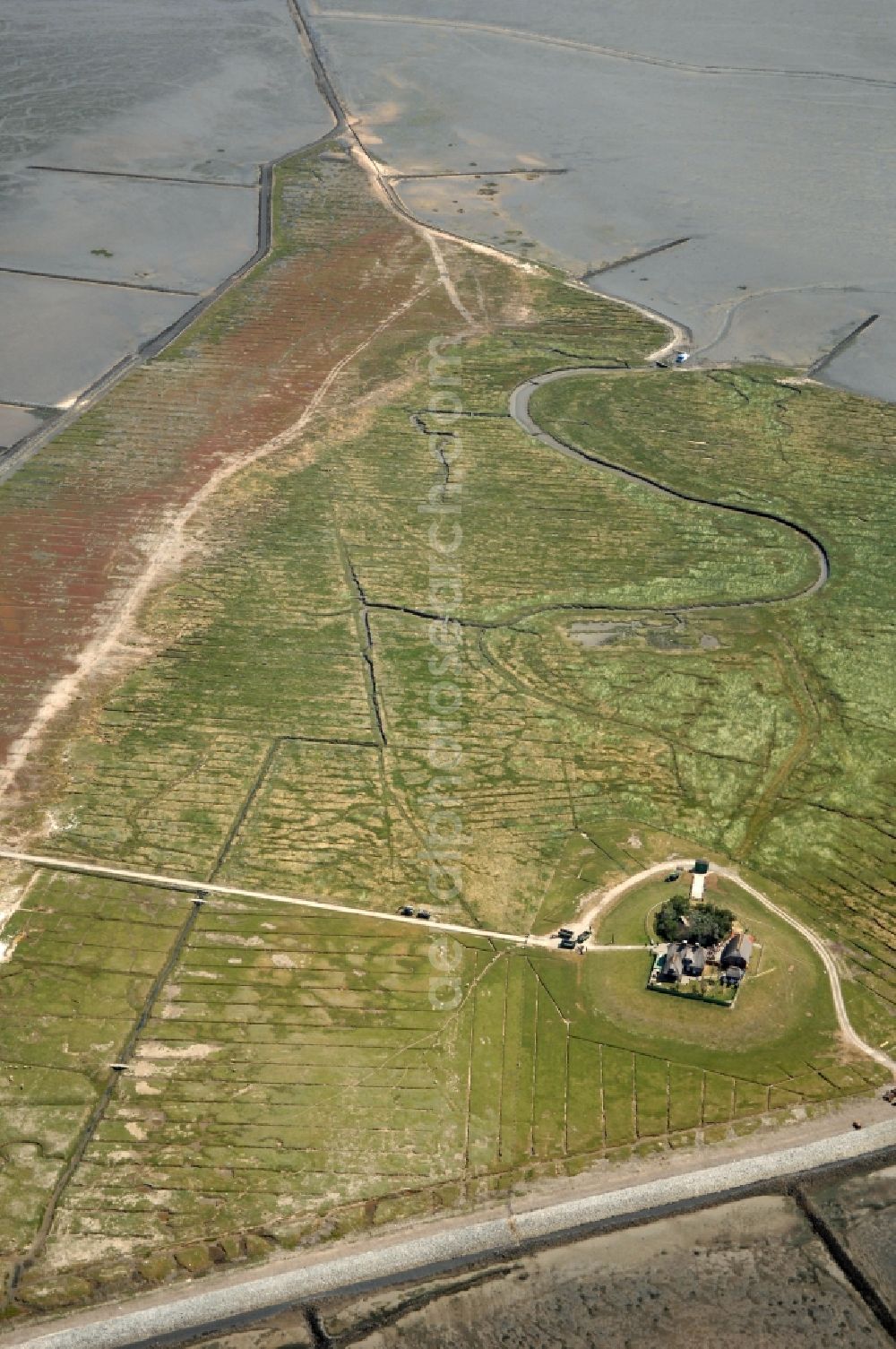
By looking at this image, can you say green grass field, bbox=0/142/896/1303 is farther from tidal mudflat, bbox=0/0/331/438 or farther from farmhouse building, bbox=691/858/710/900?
tidal mudflat, bbox=0/0/331/438

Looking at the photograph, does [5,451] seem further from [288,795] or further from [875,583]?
[875,583]

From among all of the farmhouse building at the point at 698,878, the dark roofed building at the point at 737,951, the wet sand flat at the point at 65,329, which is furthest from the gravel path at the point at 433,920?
the wet sand flat at the point at 65,329

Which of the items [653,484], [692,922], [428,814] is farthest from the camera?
[653,484]

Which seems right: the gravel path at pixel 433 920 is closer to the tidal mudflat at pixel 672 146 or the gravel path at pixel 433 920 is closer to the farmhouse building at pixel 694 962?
the farmhouse building at pixel 694 962

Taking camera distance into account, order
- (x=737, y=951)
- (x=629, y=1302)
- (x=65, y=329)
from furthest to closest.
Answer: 1. (x=65, y=329)
2. (x=737, y=951)
3. (x=629, y=1302)

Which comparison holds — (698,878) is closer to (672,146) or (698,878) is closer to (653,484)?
(653,484)

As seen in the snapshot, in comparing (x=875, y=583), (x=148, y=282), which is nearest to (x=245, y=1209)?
(x=875, y=583)

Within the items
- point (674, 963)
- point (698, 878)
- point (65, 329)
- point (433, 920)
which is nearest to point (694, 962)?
point (674, 963)
